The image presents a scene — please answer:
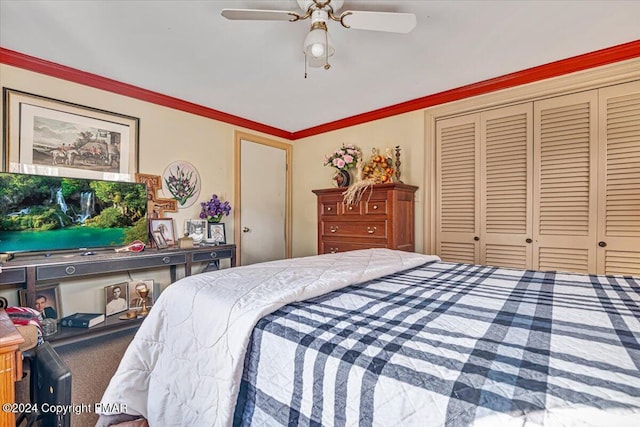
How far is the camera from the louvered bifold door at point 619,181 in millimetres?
2227

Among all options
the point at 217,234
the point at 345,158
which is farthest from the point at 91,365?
the point at 345,158

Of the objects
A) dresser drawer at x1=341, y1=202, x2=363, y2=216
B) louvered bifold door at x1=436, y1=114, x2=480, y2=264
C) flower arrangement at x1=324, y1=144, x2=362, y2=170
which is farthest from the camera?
flower arrangement at x1=324, y1=144, x2=362, y2=170

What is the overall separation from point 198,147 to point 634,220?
13.1 ft

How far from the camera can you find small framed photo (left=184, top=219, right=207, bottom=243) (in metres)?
3.24

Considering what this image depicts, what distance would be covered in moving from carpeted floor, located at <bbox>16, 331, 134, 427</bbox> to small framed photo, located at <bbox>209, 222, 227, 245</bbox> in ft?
3.78

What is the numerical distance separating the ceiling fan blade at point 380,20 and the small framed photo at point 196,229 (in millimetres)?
2476

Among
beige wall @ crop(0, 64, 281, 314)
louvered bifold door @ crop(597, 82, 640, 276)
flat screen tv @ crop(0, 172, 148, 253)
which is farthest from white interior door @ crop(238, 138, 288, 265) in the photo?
louvered bifold door @ crop(597, 82, 640, 276)

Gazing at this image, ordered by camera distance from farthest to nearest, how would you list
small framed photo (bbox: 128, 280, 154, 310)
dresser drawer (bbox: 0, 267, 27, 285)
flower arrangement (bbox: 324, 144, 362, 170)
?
flower arrangement (bbox: 324, 144, 362, 170)
small framed photo (bbox: 128, 280, 154, 310)
dresser drawer (bbox: 0, 267, 27, 285)

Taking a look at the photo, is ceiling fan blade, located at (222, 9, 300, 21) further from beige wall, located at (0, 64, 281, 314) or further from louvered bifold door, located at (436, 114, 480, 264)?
louvered bifold door, located at (436, 114, 480, 264)

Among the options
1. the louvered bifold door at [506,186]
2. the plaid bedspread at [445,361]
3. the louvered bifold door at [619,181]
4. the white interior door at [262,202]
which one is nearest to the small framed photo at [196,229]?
the white interior door at [262,202]

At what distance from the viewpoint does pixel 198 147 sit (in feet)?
11.2

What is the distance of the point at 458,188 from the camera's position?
3004 millimetres

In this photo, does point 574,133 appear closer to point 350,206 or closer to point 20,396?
point 350,206

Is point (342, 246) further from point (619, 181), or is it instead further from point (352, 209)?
point (619, 181)
